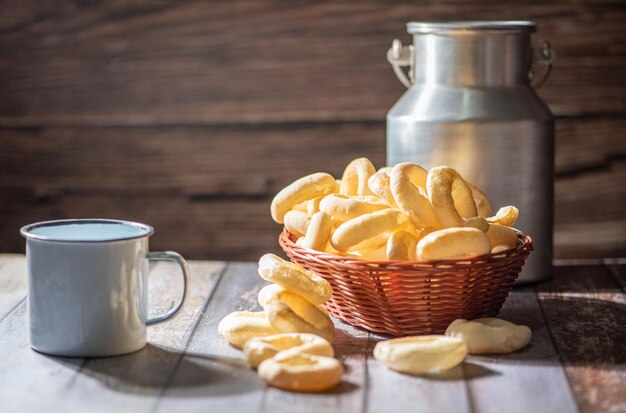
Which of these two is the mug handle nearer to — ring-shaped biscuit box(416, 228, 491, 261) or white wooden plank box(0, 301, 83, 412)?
white wooden plank box(0, 301, 83, 412)

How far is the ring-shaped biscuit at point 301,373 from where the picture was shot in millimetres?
727

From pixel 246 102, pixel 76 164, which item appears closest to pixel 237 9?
pixel 246 102

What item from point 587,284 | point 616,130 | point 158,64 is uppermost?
point 158,64

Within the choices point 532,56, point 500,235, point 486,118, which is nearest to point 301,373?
point 500,235

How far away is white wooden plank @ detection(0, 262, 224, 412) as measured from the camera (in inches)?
28.1

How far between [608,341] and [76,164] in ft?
2.93

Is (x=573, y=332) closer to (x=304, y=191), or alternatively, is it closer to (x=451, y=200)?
(x=451, y=200)

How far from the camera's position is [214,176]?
147cm

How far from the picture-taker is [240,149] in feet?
4.75

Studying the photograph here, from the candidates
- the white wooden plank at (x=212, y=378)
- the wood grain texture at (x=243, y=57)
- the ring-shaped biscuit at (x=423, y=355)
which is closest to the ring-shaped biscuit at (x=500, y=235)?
the ring-shaped biscuit at (x=423, y=355)

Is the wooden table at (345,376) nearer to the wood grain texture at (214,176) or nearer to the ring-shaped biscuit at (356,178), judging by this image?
the ring-shaped biscuit at (356,178)

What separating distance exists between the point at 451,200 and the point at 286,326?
182 mm

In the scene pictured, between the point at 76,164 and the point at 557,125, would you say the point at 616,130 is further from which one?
the point at 76,164

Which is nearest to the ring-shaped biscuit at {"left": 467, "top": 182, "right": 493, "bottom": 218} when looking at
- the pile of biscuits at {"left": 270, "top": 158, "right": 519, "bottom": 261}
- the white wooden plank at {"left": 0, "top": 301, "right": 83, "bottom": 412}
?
the pile of biscuits at {"left": 270, "top": 158, "right": 519, "bottom": 261}
